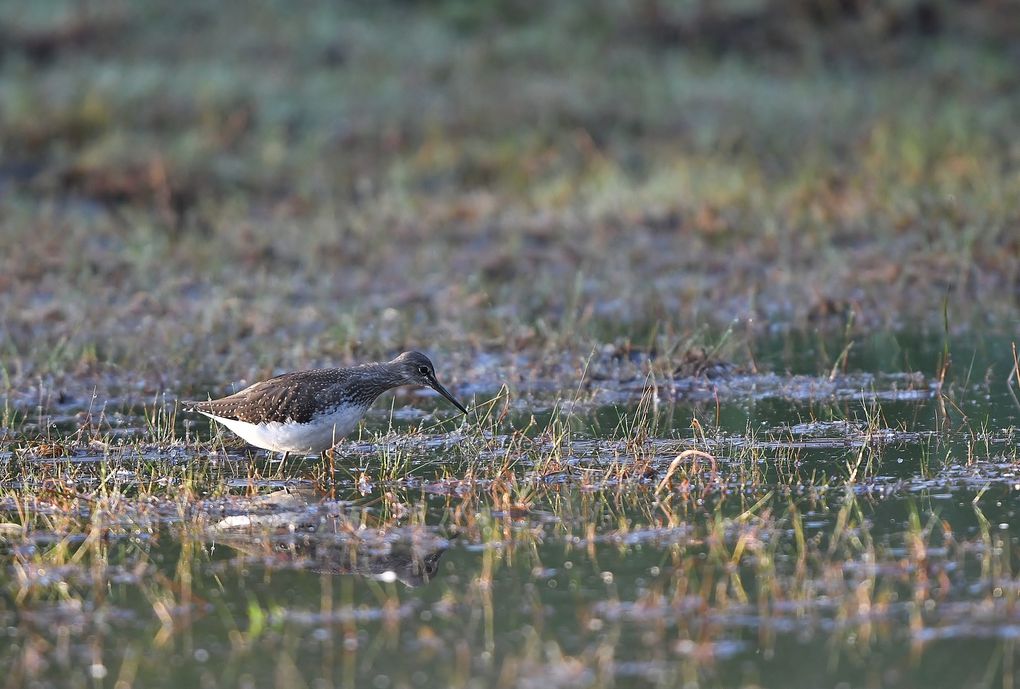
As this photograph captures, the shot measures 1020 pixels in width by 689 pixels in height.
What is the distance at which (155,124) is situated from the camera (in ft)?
59.4

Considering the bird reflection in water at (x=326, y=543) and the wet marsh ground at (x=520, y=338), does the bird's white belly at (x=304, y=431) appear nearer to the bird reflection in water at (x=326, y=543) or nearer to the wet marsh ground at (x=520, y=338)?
the wet marsh ground at (x=520, y=338)

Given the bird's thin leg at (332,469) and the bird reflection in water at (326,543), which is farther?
the bird's thin leg at (332,469)

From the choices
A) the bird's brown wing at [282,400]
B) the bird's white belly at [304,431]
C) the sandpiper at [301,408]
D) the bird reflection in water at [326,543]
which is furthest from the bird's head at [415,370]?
the bird reflection in water at [326,543]

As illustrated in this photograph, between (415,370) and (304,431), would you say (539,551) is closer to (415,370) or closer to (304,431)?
(304,431)

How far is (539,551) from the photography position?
6711 mm

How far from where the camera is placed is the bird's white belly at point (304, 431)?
26.7 feet

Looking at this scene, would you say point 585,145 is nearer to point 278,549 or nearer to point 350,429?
point 350,429

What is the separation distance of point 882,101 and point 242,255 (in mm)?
9064

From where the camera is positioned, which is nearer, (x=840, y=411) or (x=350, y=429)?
(x=350, y=429)

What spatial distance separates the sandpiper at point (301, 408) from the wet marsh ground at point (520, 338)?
0.23m

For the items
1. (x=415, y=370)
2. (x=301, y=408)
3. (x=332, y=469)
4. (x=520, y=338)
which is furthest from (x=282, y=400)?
(x=520, y=338)

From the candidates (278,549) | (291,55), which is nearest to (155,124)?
(291,55)

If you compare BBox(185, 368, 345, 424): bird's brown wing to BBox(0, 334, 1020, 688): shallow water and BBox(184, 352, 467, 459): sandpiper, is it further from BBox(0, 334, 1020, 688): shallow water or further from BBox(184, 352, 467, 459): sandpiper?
BBox(0, 334, 1020, 688): shallow water

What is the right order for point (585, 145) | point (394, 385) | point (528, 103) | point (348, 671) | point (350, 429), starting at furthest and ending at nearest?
point (528, 103) → point (585, 145) → point (394, 385) → point (350, 429) → point (348, 671)
